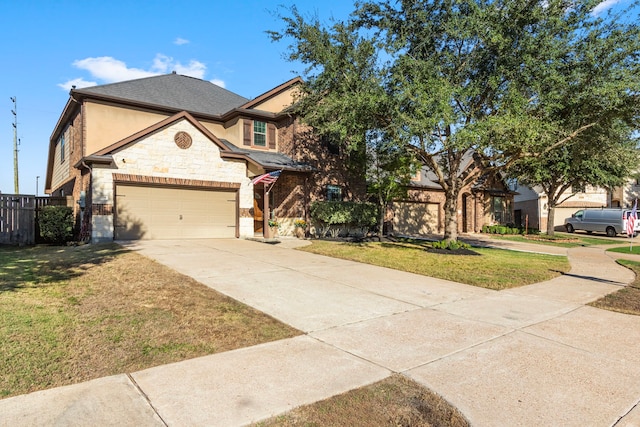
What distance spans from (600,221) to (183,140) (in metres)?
29.5

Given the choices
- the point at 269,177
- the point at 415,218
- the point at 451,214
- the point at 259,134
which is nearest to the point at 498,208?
the point at 415,218

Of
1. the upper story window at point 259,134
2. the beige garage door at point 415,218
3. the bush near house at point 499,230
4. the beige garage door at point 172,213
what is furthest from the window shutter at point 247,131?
the bush near house at point 499,230

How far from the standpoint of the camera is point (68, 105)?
1708cm

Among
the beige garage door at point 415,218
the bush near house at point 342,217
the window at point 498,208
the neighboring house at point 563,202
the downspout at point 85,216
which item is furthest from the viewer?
the neighboring house at point 563,202

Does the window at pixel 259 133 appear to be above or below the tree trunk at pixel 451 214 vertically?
above

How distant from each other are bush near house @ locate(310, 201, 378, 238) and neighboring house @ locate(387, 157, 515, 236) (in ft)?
9.96

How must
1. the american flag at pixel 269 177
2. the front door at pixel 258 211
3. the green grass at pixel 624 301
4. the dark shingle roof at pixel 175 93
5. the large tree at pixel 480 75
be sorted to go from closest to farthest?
the green grass at pixel 624 301, the large tree at pixel 480 75, the american flag at pixel 269 177, the dark shingle roof at pixel 175 93, the front door at pixel 258 211

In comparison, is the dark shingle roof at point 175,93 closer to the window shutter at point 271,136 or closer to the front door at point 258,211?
the window shutter at point 271,136

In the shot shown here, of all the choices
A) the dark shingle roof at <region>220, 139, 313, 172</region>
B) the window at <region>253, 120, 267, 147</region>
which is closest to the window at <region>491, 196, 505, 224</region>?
the dark shingle roof at <region>220, 139, 313, 172</region>

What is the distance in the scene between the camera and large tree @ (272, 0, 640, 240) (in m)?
11.1

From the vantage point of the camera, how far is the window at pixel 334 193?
19781 millimetres

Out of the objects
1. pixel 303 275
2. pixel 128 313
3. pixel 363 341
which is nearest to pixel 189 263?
pixel 303 275

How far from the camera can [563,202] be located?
3441 cm

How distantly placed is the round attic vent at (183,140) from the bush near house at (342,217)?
6.34 m
